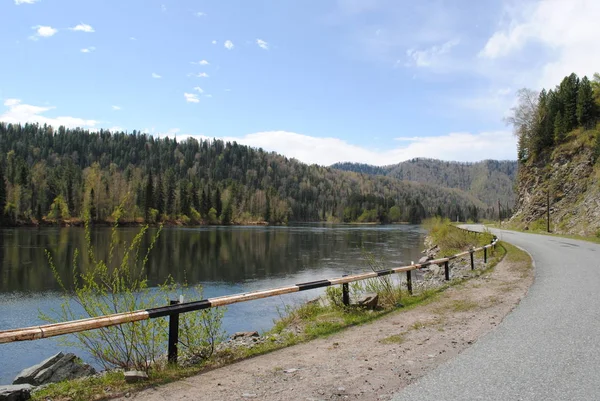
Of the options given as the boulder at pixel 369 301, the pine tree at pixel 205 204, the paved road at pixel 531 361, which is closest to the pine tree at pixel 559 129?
the paved road at pixel 531 361

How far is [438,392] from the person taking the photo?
4500 mm

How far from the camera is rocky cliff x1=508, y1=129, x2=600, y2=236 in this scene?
38094 millimetres

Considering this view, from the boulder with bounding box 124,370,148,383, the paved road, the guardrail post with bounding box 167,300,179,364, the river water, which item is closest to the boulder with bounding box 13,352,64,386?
the river water

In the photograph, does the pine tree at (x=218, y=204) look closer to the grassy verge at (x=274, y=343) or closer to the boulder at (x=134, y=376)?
the grassy verge at (x=274, y=343)

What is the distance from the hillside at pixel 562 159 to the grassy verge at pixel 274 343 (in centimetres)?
3199

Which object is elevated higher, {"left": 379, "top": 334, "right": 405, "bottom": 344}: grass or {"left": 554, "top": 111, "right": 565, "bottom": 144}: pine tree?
{"left": 554, "top": 111, "right": 565, "bottom": 144}: pine tree

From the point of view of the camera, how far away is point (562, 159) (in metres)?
47.1

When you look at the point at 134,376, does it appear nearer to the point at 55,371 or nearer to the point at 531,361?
the point at 55,371

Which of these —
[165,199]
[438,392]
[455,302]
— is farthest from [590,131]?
[165,199]

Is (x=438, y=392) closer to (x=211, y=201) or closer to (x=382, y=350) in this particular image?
(x=382, y=350)

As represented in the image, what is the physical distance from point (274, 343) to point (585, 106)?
183ft

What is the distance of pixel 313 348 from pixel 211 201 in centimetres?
12185

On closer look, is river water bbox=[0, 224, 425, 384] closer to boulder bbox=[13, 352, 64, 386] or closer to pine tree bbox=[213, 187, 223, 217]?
boulder bbox=[13, 352, 64, 386]

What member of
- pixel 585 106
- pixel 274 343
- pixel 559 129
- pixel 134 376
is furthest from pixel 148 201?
pixel 134 376
